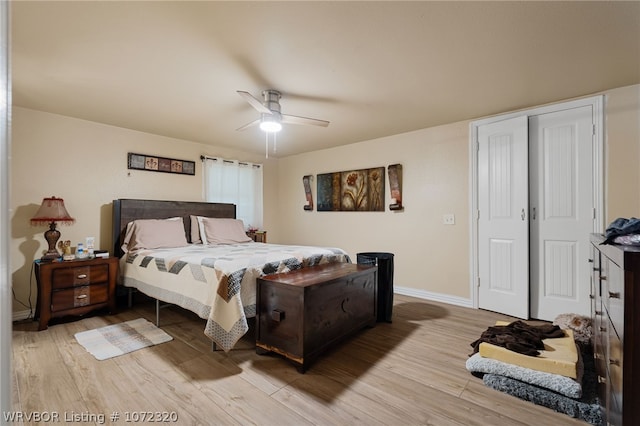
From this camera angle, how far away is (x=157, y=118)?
3.32 metres

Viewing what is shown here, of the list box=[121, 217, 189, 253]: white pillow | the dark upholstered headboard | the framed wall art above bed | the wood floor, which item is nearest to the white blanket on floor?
the wood floor

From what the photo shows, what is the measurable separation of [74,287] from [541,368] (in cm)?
404

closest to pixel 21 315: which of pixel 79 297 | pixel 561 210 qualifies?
pixel 79 297

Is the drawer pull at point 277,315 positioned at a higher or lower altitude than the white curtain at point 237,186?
lower

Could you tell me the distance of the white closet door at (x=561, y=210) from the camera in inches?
108

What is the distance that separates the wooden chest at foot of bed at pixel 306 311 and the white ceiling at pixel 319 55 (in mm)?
1649

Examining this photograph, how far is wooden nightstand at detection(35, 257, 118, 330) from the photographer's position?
8.93ft

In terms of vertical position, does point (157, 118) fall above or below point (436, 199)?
above

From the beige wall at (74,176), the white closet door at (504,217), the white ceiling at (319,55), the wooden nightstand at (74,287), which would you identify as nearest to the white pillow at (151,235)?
the wooden nightstand at (74,287)

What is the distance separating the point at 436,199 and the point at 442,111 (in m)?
1.12

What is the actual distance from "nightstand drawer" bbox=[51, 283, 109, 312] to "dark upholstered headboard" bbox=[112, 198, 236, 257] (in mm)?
519

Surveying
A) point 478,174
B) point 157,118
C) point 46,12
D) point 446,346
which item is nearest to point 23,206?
point 157,118

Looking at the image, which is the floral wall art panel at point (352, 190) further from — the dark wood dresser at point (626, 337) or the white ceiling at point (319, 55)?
the dark wood dresser at point (626, 337)

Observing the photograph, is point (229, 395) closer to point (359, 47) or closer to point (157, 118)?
point (359, 47)
